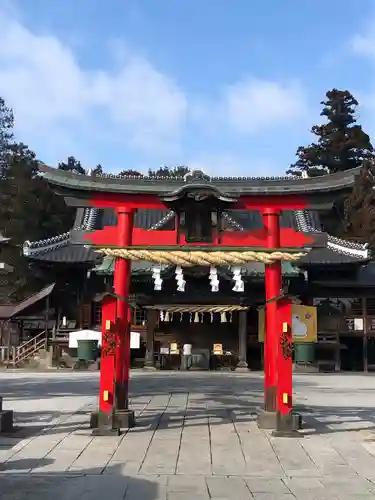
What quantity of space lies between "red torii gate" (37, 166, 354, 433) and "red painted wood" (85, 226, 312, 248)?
0.02 metres

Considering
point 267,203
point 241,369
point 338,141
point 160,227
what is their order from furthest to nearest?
1. point 338,141
2. point 160,227
3. point 241,369
4. point 267,203

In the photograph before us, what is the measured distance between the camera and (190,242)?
11047 millimetres

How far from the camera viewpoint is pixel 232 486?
6.64m

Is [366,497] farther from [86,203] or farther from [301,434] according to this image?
[86,203]

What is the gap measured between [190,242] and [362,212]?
128 ft

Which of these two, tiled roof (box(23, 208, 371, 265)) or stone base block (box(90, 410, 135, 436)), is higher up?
tiled roof (box(23, 208, 371, 265))

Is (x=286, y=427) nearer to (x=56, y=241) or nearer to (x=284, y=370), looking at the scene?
(x=284, y=370)

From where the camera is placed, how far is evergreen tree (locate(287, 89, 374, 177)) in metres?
60.0

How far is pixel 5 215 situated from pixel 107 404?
38.6m

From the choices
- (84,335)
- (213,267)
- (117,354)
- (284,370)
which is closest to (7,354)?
(84,335)

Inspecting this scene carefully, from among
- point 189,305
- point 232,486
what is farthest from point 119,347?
point 189,305

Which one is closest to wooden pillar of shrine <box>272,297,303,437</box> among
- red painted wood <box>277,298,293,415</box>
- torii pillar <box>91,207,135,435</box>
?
red painted wood <box>277,298,293,415</box>

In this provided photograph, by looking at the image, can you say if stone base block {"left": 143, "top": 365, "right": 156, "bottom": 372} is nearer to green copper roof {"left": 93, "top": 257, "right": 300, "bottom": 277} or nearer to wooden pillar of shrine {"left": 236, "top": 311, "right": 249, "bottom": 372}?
wooden pillar of shrine {"left": 236, "top": 311, "right": 249, "bottom": 372}

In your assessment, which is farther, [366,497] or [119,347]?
[119,347]
